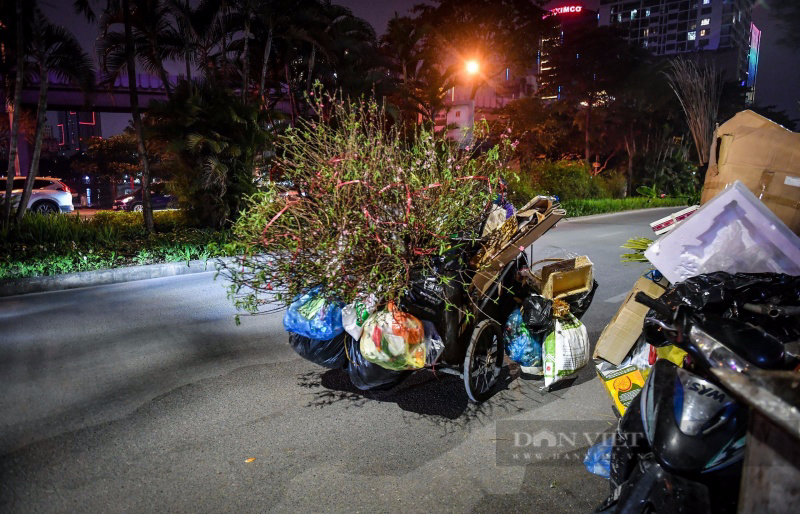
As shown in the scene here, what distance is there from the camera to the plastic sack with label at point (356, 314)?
3537mm

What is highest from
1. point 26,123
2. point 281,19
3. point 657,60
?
point 657,60

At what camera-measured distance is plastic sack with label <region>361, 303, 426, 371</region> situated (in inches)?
136

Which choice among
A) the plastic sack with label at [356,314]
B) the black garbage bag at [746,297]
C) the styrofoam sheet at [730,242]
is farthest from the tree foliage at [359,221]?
the black garbage bag at [746,297]

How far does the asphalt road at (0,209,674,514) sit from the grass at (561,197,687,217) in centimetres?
1631

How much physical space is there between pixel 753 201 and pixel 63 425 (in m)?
4.41

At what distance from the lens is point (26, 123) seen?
2417 centimetres

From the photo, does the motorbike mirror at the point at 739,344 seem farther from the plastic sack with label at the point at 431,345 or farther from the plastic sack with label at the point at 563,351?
the plastic sack with label at the point at 563,351

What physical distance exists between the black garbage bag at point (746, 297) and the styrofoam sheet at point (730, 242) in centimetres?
16

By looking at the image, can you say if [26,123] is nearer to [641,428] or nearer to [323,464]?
[323,464]

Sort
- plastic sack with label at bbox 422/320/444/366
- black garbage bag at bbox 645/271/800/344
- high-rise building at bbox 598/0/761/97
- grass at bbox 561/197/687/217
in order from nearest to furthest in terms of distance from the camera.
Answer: black garbage bag at bbox 645/271/800/344 → plastic sack with label at bbox 422/320/444/366 → grass at bbox 561/197/687/217 → high-rise building at bbox 598/0/761/97

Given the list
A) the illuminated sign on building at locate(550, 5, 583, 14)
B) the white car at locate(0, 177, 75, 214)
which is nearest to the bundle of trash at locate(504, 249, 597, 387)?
the white car at locate(0, 177, 75, 214)

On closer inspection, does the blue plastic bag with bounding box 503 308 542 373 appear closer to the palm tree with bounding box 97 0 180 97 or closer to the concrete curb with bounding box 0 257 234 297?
the concrete curb with bounding box 0 257 234 297

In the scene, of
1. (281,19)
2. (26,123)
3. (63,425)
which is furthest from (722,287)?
→ (26,123)

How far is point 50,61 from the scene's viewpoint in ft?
41.3
